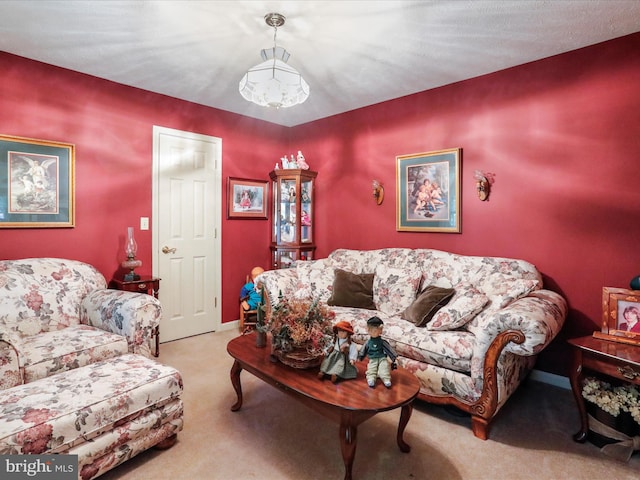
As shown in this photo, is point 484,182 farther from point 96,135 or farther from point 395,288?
point 96,135

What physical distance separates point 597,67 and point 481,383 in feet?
7.77

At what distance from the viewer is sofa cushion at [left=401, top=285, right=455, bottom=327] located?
2.64 m

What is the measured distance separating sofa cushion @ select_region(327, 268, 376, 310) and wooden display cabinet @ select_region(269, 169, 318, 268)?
3.30 feet

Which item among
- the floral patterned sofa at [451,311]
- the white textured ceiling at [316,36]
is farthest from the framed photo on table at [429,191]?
the white textured ceiling at [316,36]

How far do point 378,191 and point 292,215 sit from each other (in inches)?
41.9

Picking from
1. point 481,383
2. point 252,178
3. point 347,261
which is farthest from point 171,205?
point 481,383

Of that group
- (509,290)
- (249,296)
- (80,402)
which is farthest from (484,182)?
(80,402)

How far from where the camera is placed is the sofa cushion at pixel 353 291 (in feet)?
10.4

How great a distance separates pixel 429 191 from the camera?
11.3 ft

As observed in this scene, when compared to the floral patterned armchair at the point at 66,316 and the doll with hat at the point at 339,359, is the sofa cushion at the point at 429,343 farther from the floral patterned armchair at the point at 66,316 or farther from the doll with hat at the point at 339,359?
the floral patterned armchair at the point at 66,316

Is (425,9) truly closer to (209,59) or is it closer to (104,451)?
(209,59)

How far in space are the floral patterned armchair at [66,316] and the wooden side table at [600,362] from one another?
2.67 metres

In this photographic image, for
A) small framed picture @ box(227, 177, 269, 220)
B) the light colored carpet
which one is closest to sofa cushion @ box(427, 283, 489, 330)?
the light colored carpet

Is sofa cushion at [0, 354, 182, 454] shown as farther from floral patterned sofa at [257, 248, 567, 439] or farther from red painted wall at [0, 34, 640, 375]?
red painted wall at [0, 34, 640, 375]
